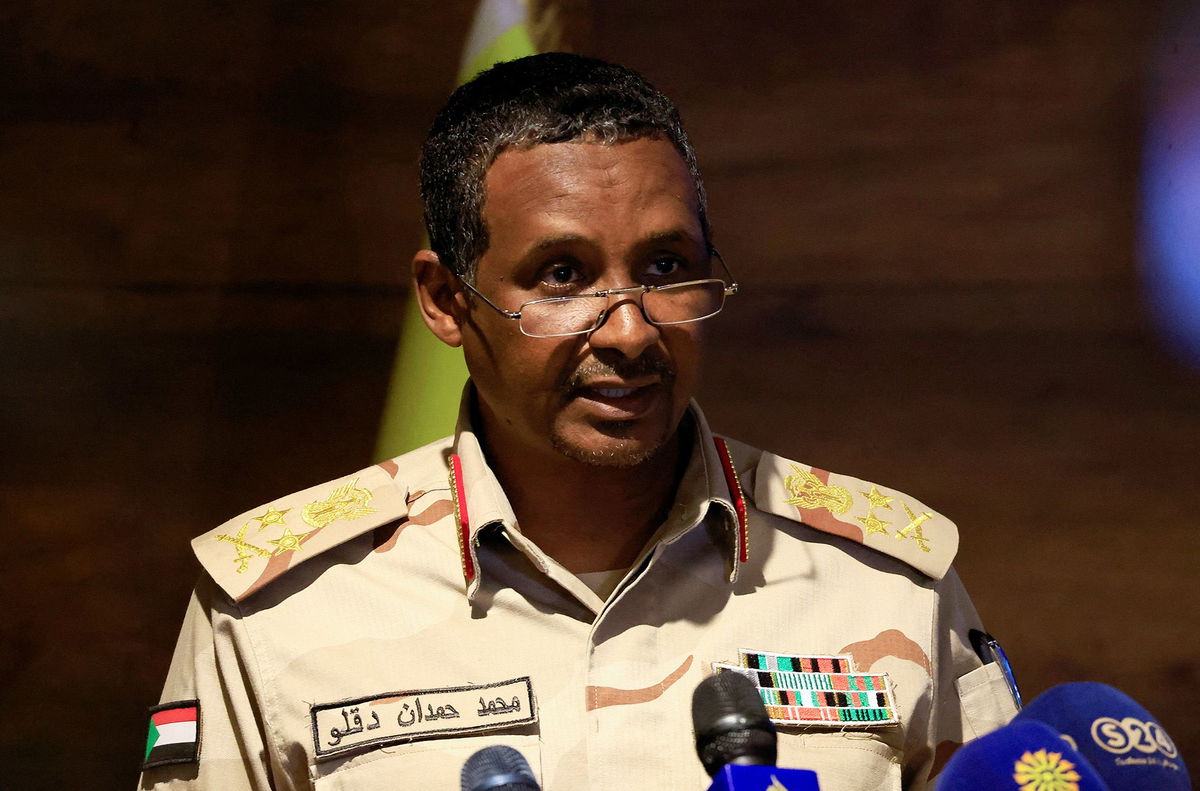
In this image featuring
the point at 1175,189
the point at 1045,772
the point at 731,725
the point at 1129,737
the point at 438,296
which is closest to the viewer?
the point at 1045,772

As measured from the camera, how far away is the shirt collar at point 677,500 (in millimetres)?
1667

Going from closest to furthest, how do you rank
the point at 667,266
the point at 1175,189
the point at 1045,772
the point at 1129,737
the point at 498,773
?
1. the point at 1045,772
2. the point at 1129,737
3. the point at 498,773
4. the point at 667,266
5. the point at 1175,189

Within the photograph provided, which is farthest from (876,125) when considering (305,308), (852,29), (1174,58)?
(305,308)

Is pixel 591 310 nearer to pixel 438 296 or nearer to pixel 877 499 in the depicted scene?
pixel 438 296

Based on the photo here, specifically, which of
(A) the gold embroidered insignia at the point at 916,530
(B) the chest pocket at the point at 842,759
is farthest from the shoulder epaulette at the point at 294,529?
(A) the gold embroidered insignia at the point at 916,530

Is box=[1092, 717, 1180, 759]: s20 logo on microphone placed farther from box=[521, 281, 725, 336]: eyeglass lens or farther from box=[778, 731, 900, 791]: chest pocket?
box=[521, 281, 725, 336]: eyeglass lens

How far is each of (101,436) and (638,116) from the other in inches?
44.4

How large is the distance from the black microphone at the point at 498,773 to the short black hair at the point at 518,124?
27.5 inches

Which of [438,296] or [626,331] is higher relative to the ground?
[438,296]

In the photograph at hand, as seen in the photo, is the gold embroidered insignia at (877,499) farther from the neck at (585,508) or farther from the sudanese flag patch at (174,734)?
the sudanese flag patch at (174,734)

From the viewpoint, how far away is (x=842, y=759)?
1.63 meters

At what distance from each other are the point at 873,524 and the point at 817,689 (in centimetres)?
29

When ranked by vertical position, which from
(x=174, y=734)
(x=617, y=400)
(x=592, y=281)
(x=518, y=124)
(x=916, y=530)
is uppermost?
(x=518, y=124)

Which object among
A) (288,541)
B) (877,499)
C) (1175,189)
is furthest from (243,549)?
(1175,189)
